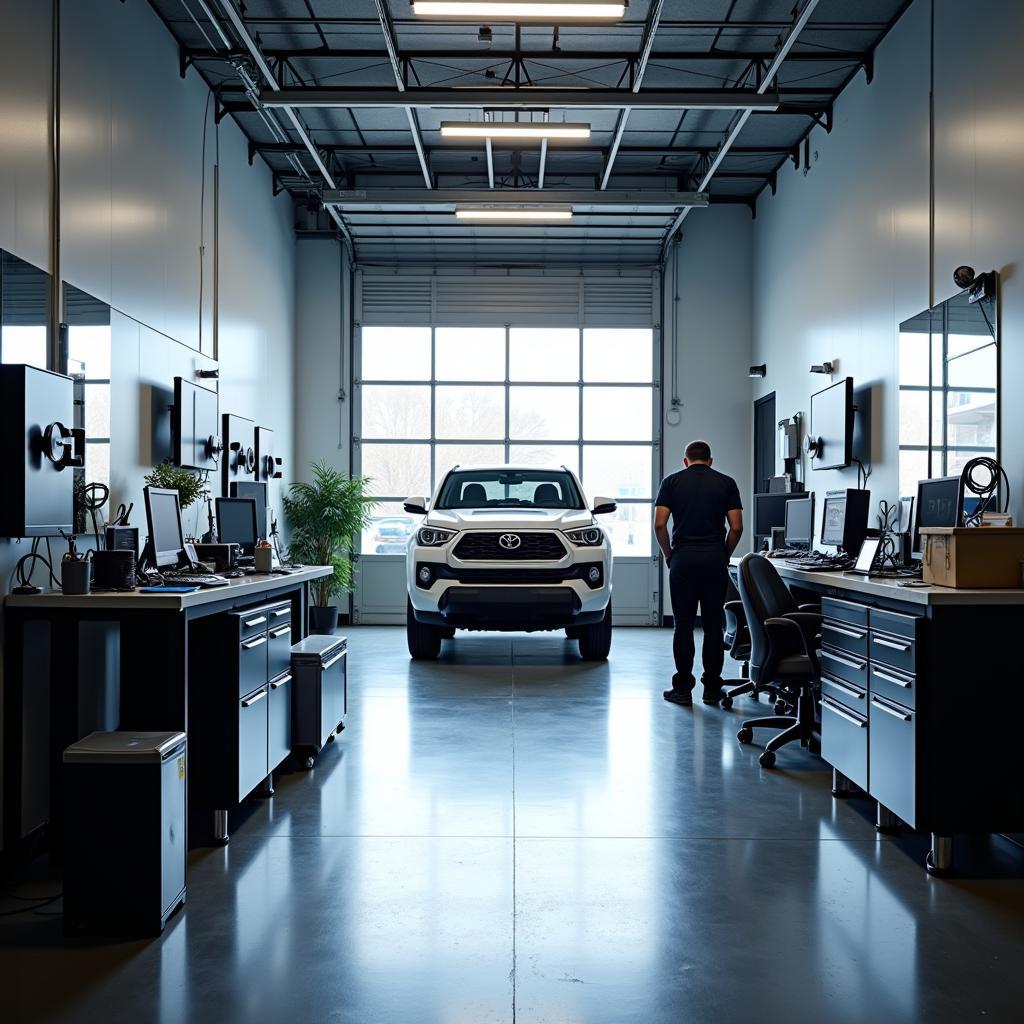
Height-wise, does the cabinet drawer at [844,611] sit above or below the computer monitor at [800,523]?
below

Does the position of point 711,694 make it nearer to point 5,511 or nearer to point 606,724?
point 606,724

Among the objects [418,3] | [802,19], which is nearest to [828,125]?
[802,19]

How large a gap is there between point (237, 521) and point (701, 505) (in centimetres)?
311

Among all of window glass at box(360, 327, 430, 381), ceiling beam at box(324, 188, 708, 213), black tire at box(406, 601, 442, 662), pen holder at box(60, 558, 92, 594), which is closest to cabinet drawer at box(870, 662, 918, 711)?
pen holder at box(60, 558, 92, 594)

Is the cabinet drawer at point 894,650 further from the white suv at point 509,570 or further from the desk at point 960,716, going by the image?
the white suv at point 509,570

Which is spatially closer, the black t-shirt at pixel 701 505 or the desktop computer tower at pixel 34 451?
the desktop computer tower at pixel 34 451

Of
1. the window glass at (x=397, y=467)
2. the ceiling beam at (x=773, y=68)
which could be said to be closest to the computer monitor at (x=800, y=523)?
the ceiling beam at (x=773, y=68)

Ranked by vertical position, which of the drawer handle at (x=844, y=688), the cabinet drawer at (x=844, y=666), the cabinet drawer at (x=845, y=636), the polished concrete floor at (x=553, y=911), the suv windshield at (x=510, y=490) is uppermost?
the suv windshield at (x=510, y=490)

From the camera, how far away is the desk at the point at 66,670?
11.9 feet

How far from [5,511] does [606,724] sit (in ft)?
12.0

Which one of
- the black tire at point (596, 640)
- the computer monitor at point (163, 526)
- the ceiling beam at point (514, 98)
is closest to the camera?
the computer monitor at point (163, 526)

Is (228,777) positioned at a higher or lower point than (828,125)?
lower

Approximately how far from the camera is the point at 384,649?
9750 mm

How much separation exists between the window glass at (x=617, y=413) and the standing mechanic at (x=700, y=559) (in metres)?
5.31
